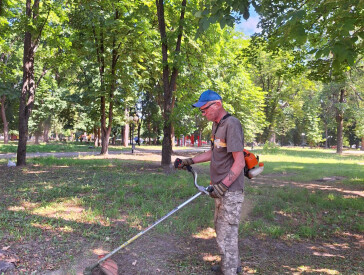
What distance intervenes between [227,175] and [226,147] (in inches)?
13.0

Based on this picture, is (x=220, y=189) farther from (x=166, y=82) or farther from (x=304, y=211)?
(x=166, y=82)

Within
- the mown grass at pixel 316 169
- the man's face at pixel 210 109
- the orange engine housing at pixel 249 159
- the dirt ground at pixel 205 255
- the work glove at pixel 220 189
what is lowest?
the dirt ground at pixel 205 255

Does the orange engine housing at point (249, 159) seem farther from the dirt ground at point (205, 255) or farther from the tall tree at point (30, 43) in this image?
the tall tree at point (30, 43)

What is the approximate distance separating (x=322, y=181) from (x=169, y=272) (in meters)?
8.57

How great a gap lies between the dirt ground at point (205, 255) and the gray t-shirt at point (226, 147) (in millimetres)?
1288

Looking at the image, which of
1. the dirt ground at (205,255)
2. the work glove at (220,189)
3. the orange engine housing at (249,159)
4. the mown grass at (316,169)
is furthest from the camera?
the mown grass at (316,169)

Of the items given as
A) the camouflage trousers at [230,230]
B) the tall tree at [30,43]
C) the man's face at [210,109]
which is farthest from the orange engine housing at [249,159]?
the tall tree at [30,43]

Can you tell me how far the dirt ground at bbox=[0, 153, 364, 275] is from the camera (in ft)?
11.4

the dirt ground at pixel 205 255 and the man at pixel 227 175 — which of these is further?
the dirt ground at pixel 205 255

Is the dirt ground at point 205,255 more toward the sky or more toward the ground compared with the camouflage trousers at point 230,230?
more toward the ground

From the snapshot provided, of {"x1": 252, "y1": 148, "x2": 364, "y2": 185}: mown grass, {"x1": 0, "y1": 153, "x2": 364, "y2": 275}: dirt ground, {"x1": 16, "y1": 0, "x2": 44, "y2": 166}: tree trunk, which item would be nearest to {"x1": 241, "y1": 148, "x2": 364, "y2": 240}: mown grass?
{"x1": 0, "y1": 153, "x2": 364, "y2": 275}: dirt ground

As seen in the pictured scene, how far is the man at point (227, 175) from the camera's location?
2.96 meters

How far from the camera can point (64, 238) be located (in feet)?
13.4

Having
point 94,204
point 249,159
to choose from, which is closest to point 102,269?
point 249,159
